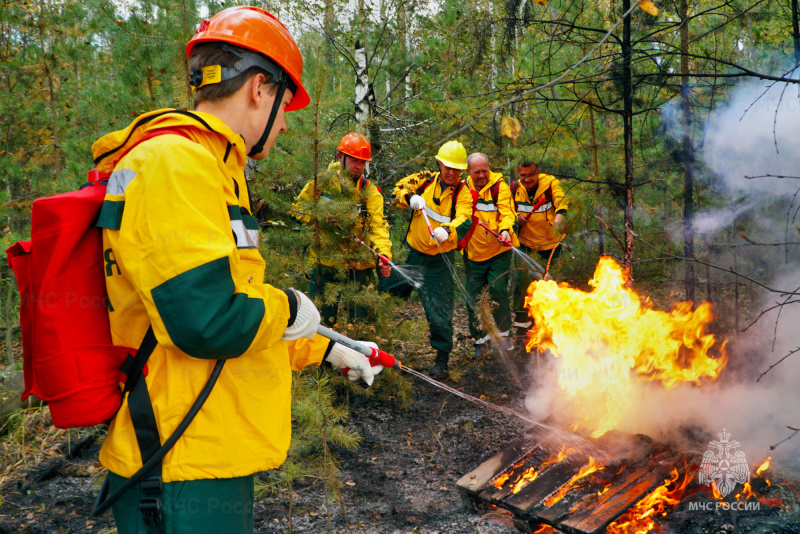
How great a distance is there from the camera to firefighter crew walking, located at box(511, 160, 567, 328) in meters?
8.46

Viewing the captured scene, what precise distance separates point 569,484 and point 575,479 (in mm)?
68

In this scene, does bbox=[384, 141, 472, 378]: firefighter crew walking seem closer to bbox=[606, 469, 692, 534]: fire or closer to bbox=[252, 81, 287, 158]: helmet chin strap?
bbox=[606, 469, 692, 534]: fire

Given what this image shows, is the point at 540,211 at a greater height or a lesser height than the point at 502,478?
greater

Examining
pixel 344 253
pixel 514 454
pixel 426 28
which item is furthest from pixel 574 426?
pixel 426 28

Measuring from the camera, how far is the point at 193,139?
5.92 ft

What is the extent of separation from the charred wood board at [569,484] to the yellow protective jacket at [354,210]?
8.53 feet

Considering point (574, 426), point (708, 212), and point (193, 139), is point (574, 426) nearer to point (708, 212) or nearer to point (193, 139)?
point (193, 139)

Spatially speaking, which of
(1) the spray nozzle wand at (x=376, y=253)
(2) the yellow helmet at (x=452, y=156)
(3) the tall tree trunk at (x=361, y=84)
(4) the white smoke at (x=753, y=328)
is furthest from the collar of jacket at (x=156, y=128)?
(3) the tall tree trunk at (x=361, y=84)

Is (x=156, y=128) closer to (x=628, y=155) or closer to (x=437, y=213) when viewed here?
(x=628, y=155)

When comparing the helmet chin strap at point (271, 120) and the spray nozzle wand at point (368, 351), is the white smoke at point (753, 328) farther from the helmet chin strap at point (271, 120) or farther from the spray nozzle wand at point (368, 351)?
the helmet chin strap at point (271, 120)

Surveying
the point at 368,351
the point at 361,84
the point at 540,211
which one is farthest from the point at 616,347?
the point at 361,84

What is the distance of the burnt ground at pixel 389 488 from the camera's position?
387cm

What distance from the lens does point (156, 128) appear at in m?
1.78

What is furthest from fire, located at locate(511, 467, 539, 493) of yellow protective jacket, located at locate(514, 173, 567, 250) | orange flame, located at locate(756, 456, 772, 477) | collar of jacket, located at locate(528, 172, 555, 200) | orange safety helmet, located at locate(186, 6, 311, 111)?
collar of jacket, located at locate(528, 172, 555, 200)
